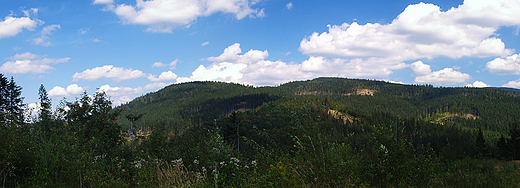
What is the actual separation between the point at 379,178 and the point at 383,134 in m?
1.00

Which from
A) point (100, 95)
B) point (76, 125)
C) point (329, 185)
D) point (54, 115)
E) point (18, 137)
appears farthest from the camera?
point (100, 95)

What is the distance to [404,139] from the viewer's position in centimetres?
591

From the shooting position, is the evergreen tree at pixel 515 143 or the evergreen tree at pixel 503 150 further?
the evergreen tree at pixel 503 150

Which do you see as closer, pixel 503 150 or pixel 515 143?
pixel 515 143

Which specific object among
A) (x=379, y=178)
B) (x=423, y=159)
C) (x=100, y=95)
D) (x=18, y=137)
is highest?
(x=100, y=95)

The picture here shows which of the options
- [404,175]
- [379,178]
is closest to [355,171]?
[379,178]

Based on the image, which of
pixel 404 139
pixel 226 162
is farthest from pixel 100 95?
pixel 404 139

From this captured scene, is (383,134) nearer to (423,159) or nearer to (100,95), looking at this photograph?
(423,159)

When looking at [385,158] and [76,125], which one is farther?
[76,125]

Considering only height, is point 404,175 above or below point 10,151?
below

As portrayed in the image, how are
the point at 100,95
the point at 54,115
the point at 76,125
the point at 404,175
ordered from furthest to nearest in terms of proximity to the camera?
1. the point at 100,95
2. the point at 54,115
3. the point at 76,125
4. the point at 404,175

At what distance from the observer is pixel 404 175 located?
219 inches

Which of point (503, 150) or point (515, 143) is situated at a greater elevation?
point (515, 143)

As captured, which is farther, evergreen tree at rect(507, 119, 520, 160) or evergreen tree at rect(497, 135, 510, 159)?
evergreen tree at rect(497, 135, 510, 159)
